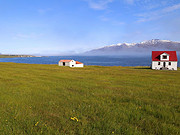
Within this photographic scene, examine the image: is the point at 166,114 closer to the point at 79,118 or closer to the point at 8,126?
the point at 79,118

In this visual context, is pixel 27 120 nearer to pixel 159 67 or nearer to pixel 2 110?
pixel 2 110

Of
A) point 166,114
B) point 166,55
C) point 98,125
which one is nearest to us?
point 98,125

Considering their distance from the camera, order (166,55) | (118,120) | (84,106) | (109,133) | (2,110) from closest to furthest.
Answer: (109,133) < (118,120) < (2,110) < (84,106) < (166,55)

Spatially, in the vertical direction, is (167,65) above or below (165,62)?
below

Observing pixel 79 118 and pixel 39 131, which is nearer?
pixel 39 131

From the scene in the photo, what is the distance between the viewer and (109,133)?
5.30 meters

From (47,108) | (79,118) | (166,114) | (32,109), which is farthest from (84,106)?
(166,114)

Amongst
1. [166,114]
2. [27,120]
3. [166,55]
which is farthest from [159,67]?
[27,120]

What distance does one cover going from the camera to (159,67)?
55.5m

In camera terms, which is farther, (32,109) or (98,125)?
(32,109)

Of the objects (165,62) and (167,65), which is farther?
(167,65)

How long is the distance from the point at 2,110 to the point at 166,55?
60899 mm

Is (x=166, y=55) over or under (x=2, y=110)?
over

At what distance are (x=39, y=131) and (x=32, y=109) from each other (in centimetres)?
272
